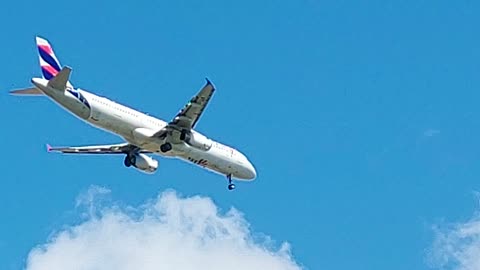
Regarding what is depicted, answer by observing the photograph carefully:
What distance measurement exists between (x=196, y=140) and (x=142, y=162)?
12499mm

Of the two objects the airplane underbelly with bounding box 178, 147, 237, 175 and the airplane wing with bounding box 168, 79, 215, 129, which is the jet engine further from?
the airplane wing with bounding box 168, 79, 215, 129

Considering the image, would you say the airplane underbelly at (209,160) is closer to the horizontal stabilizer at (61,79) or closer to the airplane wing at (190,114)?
the airplane wing at (190,114)

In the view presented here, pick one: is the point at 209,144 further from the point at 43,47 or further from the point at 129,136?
the point at 43,47


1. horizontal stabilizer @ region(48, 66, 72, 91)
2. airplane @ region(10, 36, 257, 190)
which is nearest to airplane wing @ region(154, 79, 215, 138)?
airplane @ region(10, 36, 257, 190)

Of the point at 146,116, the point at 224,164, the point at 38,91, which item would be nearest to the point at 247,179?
the point at 224,164

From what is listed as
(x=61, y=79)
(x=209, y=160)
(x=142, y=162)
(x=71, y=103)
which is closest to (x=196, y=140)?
(x=209, y=160)

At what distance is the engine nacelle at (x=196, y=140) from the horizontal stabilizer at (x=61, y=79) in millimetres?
12839

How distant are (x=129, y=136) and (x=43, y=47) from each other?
13214 millimetres

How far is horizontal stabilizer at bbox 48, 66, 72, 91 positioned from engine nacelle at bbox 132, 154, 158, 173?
19627 mm

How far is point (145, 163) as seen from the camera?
545 ft

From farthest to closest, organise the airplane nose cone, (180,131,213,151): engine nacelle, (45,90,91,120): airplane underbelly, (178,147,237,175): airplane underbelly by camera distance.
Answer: the airplane nose cone < (178,147,237,175): airplane underbelly < (180,131,213,151): engine nacelle < (45,90,91,120): airplane underbelly

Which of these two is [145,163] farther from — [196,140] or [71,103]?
[71,103]

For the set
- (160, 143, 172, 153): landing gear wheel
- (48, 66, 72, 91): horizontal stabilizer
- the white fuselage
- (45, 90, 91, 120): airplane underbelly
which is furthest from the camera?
(160, 143, 172, 153): landing gear wheel

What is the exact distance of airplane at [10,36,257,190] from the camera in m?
149
